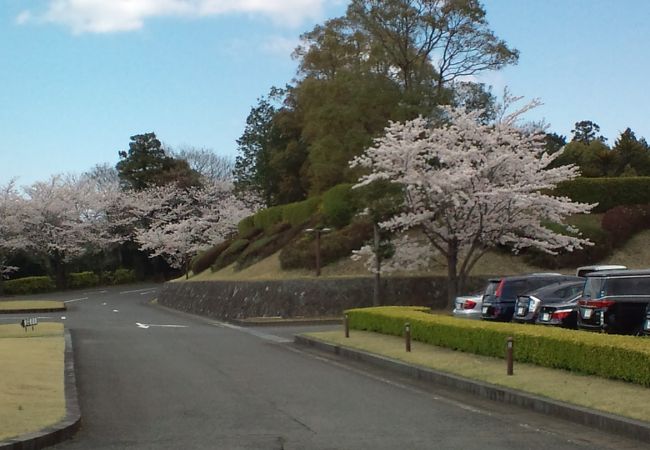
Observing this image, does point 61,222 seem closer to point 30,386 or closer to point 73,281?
point 73,281

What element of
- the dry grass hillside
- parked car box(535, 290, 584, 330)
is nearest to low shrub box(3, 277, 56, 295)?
the dry grass hillside

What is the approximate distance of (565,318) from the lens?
17750mm

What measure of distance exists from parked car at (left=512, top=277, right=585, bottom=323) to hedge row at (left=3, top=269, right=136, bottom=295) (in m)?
53.1

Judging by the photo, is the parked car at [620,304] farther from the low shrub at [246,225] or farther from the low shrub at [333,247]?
the low shrub at [246,225]

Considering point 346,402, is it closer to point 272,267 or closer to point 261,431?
point 261,431

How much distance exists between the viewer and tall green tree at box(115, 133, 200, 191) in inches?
2963

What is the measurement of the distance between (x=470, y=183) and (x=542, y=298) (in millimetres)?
11432

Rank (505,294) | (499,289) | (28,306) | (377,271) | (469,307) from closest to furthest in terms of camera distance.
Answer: (505,294), (499,289), (469,307), (377,271), (28,306)

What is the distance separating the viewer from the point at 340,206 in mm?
40844

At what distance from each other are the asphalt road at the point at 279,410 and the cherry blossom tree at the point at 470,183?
12513mm

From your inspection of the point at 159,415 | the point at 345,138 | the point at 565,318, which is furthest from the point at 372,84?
the point at 159,415

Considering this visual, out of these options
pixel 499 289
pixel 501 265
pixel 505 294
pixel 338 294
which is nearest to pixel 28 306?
pixel 338 294

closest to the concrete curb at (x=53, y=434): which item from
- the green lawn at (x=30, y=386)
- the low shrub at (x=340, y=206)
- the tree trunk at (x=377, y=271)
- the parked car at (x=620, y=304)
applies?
the green lawn at (x=30, y=386)

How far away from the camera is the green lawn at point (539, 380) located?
10.3m
